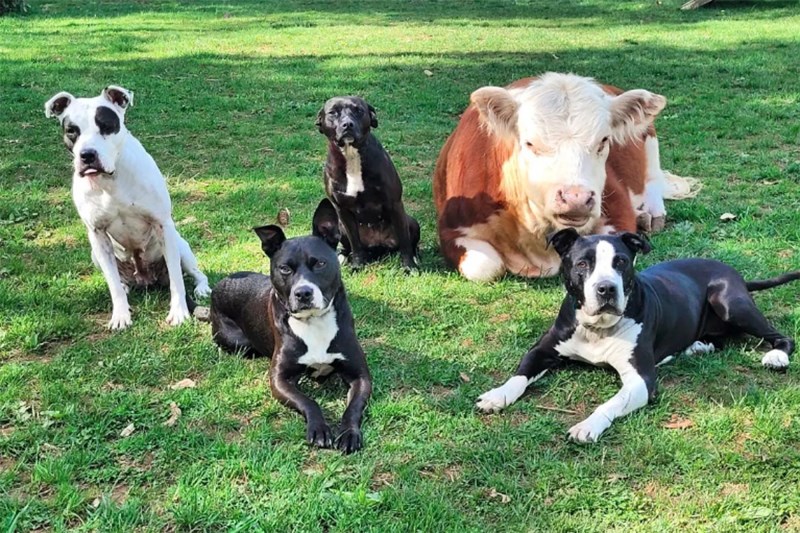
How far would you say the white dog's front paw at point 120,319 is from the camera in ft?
15.8

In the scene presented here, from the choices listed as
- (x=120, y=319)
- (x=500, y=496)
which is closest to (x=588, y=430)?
(x=500, y=496)

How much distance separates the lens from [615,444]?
350cm

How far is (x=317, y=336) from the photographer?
3893mm

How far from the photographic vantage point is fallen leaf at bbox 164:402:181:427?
147 inches

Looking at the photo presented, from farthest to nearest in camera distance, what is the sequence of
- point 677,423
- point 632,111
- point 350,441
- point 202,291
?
point 202,291, point 632,111, point 677,423, point 350,441

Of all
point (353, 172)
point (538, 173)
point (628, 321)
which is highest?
point (538, 173)

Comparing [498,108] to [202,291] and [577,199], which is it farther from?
[202,291]

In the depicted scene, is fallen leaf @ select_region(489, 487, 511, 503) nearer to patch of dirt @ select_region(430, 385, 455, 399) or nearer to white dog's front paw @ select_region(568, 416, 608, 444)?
white dog's front paw @ select_region(568, 416, 608, 444)

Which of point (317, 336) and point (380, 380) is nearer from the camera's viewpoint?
point (317, 336)

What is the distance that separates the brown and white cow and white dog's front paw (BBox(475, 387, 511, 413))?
1373mm

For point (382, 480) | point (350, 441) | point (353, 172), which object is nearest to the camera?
point (382, 480)

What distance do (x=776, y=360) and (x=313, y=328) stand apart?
2313 millimetres

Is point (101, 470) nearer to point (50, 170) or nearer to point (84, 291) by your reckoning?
point (84, 291)

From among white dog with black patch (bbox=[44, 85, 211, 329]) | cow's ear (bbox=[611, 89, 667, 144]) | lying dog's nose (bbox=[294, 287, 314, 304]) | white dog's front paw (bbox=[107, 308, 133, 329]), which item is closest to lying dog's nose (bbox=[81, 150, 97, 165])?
white dog with black patch (bbox=[44, 85, 211, 329])
